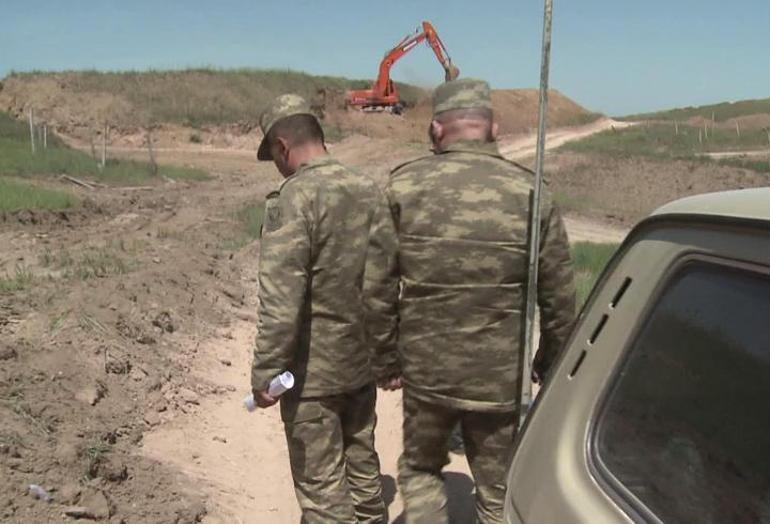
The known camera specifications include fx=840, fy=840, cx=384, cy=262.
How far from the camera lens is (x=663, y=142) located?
36438mm

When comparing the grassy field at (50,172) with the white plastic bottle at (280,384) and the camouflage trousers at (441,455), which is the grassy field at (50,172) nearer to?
the white plastic bottle at (280,384)

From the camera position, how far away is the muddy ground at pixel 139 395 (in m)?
4.20

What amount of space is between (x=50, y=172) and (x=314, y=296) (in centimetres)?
1989

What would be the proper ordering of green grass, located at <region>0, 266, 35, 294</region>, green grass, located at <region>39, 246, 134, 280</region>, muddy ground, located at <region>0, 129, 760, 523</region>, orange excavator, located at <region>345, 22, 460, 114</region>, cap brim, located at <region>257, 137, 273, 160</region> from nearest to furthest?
1. cap brim, located at <region>257, 137, 273, 160</region>
2. muddy ground, located at <region>0, 129, 760, 523</region>
3. green grass, located at <region>0, 266, 35, 294</region>
4. green grass, located at <region>39, 246, 134, 280</region>
5. orange excavator, located at <region>345, 22, 460, 114</region>

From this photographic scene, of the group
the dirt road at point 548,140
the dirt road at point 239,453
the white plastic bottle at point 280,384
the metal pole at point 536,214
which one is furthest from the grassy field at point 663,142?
the white plastic bottle at point 280,384

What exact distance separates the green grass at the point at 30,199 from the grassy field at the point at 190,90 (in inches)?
927

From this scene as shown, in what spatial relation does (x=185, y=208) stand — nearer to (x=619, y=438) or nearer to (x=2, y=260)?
(x=2, y=260)

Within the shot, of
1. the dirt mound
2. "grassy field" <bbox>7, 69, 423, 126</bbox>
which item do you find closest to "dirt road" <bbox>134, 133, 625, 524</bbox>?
the dirt mound

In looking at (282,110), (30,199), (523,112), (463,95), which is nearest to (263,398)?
(282,110)

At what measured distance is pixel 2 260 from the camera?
9805mm

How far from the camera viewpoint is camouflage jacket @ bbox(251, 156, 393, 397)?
3.16m

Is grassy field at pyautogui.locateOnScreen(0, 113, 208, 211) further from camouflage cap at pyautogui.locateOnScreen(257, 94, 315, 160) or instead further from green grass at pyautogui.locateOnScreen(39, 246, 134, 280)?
camouflage cap at pyautogui.locateOnScreen(257, 94, 315, 160)

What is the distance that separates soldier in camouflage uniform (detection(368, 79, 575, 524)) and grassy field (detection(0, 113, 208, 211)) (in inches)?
507

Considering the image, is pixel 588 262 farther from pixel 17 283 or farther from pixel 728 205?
pixel 728 205
